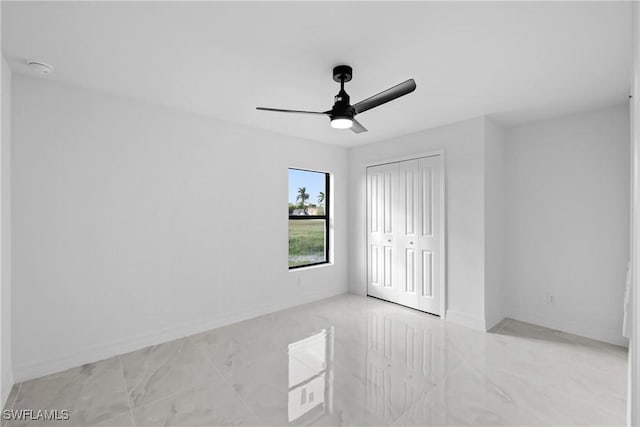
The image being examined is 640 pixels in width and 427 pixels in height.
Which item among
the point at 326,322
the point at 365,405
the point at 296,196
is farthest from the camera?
the point at 296,196

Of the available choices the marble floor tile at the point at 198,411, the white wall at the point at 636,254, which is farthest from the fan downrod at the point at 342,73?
the marble floor tile at the point at 198,411

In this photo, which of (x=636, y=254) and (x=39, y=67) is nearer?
(x=636, y=254)

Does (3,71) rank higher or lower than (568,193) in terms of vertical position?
higher

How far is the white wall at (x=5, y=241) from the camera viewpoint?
210cm

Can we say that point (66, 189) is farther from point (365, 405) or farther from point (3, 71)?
point (365, 405)

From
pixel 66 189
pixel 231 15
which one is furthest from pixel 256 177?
pixel 231 15

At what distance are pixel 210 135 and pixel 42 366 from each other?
2.61 metres

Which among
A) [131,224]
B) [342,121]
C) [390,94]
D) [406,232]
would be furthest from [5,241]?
[406,232]

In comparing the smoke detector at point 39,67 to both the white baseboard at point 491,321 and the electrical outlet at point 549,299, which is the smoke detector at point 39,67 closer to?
the white baseboard at point 491,321

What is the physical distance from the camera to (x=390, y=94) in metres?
2.09

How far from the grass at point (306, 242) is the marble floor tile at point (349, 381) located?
128 cm

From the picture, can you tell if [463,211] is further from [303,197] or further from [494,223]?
[303,197]

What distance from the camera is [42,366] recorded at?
2428 mm

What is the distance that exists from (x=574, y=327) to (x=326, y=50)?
3.90 metres
